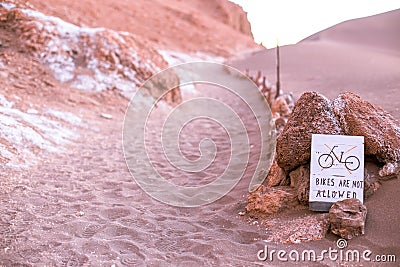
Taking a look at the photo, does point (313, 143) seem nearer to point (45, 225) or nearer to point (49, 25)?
point (45, 225)

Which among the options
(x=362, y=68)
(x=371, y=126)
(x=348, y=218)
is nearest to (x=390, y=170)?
(x=371, y=126)

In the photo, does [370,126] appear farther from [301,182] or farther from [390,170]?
[301,182]

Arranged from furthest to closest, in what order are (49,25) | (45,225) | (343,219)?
(49,25)
(45,225)
(343,219)

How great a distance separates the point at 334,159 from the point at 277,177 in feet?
1.96

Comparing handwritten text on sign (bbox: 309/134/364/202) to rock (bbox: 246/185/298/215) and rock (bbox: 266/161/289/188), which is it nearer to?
rock (bbox: 246/185/298/215)

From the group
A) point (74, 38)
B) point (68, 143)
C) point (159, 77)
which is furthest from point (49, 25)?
point (68, 143)

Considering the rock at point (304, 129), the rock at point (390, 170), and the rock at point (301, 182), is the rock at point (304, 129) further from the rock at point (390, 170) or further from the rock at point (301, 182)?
the rock at point (390, 170)

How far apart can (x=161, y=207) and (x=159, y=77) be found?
19.5 feet

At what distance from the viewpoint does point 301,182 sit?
298 centimetres

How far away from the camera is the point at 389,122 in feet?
10.0

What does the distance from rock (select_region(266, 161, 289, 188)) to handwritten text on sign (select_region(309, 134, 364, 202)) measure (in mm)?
435

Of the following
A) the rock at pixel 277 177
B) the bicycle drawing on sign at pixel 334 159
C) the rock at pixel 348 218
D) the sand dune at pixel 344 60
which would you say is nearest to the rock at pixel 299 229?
the rock at pixel 348 218

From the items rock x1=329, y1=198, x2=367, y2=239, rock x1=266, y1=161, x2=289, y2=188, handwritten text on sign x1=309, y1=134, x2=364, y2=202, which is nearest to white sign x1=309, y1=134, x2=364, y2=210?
handwritten text on sign x1=309, y1=134, x2=364, y2=202

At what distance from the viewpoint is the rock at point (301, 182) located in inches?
113
